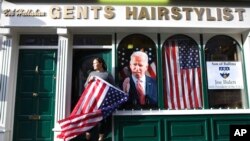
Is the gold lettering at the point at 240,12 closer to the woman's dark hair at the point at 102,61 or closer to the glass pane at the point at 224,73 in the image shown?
the glass pane at the point at 224,73

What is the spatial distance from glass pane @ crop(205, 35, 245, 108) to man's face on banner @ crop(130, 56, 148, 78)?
1696 millimetres

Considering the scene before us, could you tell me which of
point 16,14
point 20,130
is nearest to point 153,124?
point 20,130

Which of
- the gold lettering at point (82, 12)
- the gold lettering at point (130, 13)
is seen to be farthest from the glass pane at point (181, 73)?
the gold lettering at point (82, 12)

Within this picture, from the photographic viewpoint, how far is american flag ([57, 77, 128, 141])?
701 centimetres

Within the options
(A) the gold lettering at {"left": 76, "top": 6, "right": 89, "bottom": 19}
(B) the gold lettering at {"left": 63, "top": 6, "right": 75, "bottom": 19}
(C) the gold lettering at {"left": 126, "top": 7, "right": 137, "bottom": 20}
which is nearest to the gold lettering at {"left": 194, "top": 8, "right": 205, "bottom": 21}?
(C) the gold lettering at {"left": 126, "top": 7, "right": 137, "bottom": 20}

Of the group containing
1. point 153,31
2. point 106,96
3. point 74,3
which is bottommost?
point 106,96

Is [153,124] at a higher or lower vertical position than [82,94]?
lower

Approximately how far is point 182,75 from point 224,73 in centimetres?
113

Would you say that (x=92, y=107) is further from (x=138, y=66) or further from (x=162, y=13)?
(x=162, y=13)

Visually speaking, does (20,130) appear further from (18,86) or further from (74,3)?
(74,3)

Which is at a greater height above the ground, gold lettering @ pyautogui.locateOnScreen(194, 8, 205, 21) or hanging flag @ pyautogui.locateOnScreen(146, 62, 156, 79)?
gold lettering @ pyautogui.locateOnScreen(194, 8, 205, 21)

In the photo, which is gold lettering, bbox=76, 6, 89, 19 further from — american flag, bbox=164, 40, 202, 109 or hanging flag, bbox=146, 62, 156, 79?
american flag, bbox=164, 40, 202, 109

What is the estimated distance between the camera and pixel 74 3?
25.4ft

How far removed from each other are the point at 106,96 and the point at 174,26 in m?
2.51
